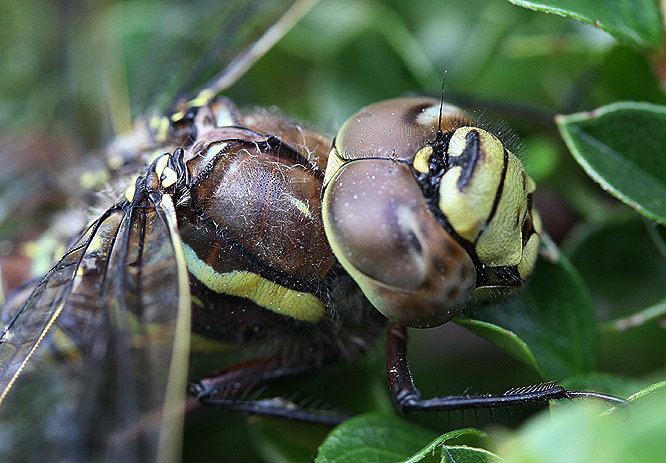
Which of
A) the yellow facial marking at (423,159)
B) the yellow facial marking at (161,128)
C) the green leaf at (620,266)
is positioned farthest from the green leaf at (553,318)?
the yellow facial marking at (161,128)

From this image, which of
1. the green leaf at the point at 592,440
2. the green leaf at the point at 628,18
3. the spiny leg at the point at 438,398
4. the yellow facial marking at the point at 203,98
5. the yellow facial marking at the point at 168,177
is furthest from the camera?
the yellow facial marking at the point at 203,98

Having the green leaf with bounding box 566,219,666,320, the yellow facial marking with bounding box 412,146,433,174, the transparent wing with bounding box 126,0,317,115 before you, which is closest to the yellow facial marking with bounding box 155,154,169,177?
the transparent wing with bounding box 126,0,317,115

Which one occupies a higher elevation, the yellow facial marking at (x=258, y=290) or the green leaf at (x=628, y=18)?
the green leaf at (x=628, y=18)

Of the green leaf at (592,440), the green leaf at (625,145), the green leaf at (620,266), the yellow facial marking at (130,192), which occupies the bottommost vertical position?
the green leaf at (592,440)

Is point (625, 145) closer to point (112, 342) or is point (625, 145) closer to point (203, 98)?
point (203, 98)

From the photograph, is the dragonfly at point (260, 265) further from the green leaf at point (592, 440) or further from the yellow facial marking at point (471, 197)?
the green leaf at point (592, 440)

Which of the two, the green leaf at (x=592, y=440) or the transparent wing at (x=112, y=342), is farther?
the transparent wing at (x=112, y=342)

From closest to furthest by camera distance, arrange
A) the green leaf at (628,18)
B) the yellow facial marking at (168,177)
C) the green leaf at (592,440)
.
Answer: the green leaf at (592,440) < the green leaf at (628,18) < the yellow facial marking at (168,177)

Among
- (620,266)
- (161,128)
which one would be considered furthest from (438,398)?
(161,128)

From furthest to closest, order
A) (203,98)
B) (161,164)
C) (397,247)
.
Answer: (203,98)
(161,164)
(397,247)
